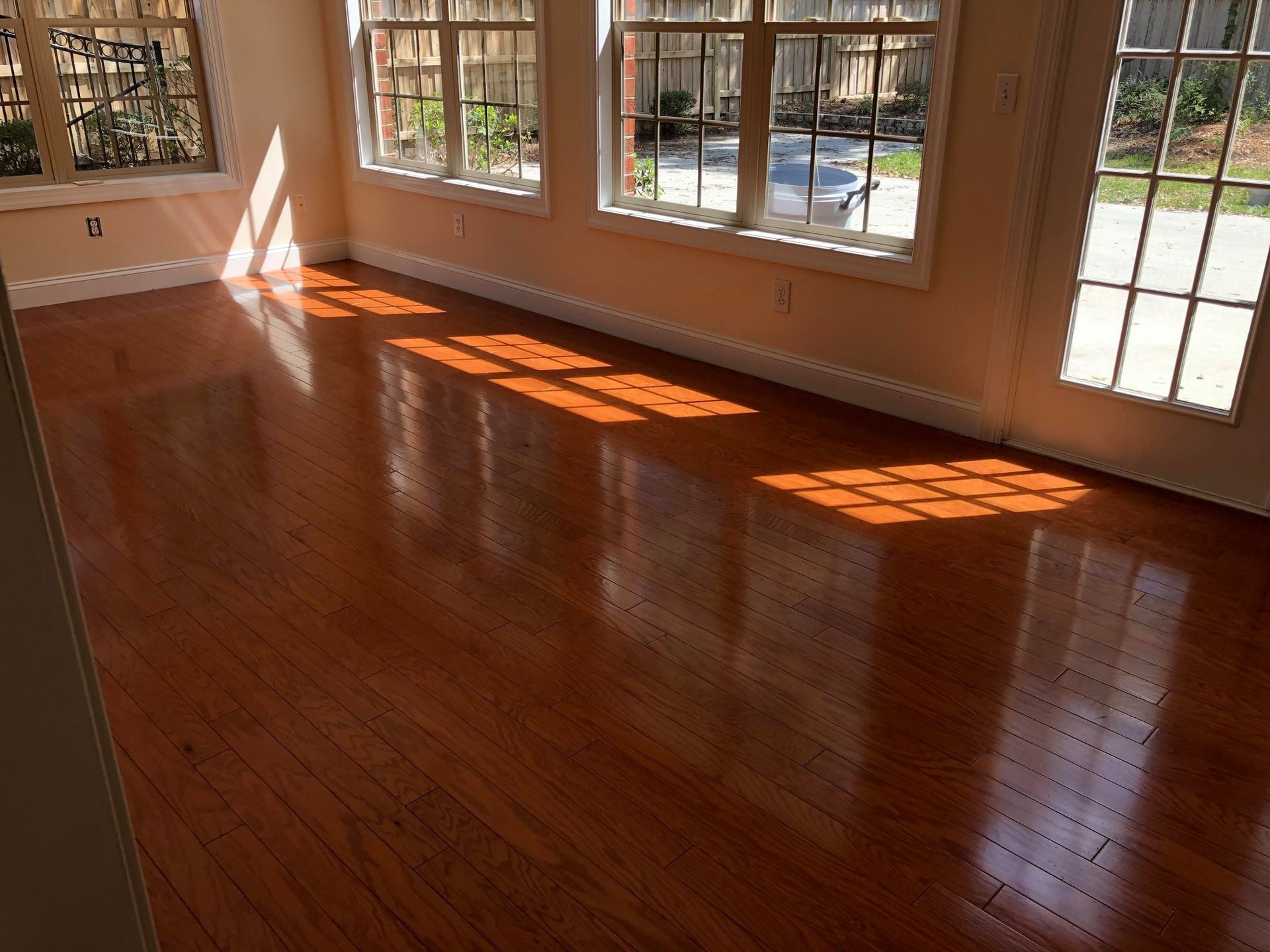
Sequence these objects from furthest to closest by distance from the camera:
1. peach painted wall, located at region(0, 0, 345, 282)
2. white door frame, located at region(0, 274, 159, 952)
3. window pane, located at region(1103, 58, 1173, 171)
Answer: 1. peach painted wall, located at region(0, 0, 345, 282)
2. window pane, located at region(1103, 58, 1173, 171)
3. white door frame, located at region(0, 274, 159, 952)

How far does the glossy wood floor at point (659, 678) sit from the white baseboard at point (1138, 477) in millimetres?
72

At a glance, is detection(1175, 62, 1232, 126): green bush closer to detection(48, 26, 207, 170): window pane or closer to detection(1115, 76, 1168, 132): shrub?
detection(1115, 76, 1168, 132): shrub

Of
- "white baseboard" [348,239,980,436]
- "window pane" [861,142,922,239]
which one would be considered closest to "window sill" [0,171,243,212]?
"white baseboard" [348,239,980,436]

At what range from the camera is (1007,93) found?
3.41 metres

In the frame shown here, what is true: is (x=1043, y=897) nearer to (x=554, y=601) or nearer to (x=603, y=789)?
(x=603, y=789)

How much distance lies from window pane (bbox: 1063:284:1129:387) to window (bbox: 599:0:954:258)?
2.21 ft

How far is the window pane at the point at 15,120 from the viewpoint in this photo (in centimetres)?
518

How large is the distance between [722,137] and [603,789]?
3165 mm

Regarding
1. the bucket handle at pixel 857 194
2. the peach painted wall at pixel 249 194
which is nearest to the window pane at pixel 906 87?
the bucket handle at pixel 857 194

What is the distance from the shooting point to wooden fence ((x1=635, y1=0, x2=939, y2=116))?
12.2 feet

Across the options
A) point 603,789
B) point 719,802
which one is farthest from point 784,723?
point 603,789

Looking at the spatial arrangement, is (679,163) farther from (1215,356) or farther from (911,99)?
(1215,356)

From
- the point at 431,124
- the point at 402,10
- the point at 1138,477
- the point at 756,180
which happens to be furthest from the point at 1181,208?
the point at 402,10

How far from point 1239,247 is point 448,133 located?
4078 millimetres
